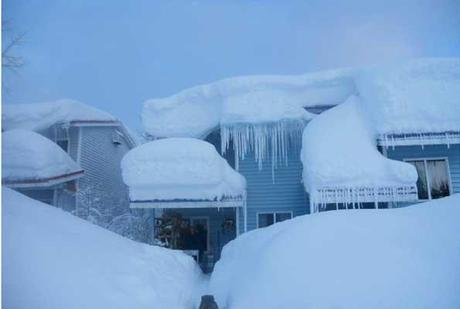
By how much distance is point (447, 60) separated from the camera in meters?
8.26

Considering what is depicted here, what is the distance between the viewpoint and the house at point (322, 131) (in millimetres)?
7551

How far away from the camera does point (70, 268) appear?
122 inches

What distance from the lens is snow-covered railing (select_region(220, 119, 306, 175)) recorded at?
9383 millimetres

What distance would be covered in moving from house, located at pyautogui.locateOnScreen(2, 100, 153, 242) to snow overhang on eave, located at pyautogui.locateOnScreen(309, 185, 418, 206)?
17.3 feet

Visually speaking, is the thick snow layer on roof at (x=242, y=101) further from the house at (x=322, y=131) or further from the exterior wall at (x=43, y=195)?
the exterior wall at (x=43, y=195)

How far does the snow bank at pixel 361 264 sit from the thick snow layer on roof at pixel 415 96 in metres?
3.79

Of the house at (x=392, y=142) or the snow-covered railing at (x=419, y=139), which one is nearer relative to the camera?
the house at (x=392, y=142)

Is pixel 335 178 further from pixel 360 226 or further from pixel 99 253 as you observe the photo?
pixel 99 253

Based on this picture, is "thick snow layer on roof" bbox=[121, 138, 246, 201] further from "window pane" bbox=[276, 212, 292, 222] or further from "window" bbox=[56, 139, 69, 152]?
"window" bbox=[56, 139, 69, 152]

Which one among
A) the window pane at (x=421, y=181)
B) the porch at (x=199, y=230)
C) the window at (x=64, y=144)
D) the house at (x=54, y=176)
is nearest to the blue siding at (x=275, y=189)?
the porch at (x=199, y=230)

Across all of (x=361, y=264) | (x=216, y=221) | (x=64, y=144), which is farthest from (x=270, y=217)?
(x=64, y=144)

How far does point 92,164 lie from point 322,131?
736 centimetres

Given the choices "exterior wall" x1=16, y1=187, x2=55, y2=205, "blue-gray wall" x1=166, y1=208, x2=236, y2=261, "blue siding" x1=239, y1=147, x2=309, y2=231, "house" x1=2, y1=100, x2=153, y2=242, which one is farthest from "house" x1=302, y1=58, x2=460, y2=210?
"exterior wall" x1=16, y1=187, x2=55, y2=205

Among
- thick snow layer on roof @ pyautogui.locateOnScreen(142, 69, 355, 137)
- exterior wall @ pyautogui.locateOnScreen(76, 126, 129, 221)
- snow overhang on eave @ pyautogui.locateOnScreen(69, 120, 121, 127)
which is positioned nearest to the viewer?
thick snow layer on roof @ pyautogui.locateOnScreen(142, 69, 355, 137)
